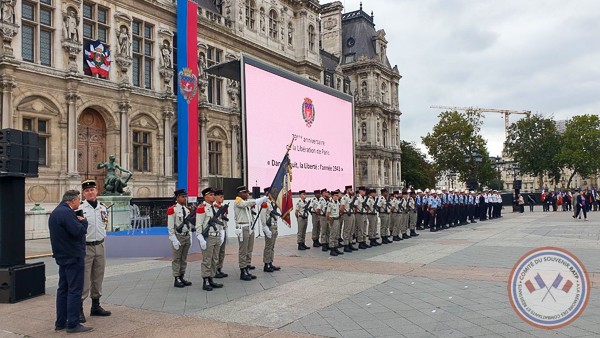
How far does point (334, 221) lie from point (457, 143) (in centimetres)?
4208

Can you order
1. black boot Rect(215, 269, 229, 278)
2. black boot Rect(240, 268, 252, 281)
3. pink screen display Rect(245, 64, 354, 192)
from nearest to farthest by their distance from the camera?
black boot Rect(240, 268, 252, 281) → black boot Rect(215, 269, 229, 278) → pink screen display Rect(245, 64, 354, 192)

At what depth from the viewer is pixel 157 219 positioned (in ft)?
72.2

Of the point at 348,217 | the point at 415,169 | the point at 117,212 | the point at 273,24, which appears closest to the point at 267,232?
the point at 348,217

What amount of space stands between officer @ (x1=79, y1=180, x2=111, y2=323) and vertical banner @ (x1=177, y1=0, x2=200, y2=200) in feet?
56.5

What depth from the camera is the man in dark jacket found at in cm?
652

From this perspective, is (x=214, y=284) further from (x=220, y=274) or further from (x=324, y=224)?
(x=324, y=224)

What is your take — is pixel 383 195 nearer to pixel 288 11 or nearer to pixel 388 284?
pixel 388 284

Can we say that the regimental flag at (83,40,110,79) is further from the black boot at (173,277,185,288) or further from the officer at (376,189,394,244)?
the black boot at (173,277,185,288)

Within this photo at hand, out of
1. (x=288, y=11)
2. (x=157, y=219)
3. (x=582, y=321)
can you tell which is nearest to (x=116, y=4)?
(x=157, y=219)

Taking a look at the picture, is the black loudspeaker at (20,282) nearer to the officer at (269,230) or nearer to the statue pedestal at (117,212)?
the officer at (269,230)

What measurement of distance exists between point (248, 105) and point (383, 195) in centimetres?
614

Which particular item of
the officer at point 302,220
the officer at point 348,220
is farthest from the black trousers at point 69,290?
the officer at point 302,220

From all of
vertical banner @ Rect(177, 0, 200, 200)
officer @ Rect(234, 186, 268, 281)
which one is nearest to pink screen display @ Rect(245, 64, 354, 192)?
vertical banner @ Rect(177, 0, 200, 200)

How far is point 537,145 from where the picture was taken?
60.8m
